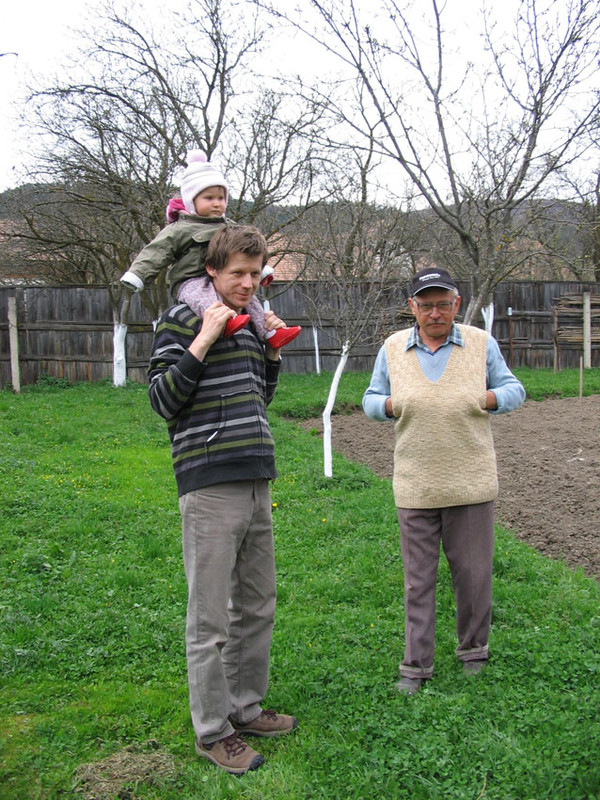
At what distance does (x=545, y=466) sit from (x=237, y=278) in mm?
5377

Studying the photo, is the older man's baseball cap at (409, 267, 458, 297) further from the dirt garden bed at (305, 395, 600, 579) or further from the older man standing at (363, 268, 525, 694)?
the dirt garden bed at (305, 395, 600, 579)

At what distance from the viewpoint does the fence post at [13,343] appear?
15125 mm

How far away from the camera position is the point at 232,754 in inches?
109

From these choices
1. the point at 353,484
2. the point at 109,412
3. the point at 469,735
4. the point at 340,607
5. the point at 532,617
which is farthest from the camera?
the point at 109,412

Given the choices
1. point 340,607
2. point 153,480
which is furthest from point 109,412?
point 340,607

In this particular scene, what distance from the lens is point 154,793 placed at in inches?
103

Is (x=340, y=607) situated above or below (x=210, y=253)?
below

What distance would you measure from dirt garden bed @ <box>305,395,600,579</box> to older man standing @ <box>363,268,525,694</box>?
182cm

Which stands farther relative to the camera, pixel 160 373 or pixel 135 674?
pixel 135 674

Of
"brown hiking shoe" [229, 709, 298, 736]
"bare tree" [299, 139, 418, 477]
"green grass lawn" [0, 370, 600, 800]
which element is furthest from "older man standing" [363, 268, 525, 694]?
"bare tree" [299, 139, 418, 477]

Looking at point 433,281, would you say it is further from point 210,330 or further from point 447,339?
point 210,330

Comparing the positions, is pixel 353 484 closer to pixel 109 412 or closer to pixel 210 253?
pixel 210 253

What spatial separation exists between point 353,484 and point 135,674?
12.3 ft

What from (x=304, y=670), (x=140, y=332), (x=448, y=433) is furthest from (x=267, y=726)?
(x=140, y=332)
